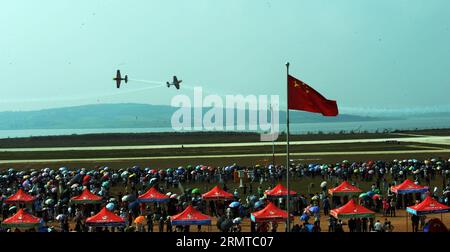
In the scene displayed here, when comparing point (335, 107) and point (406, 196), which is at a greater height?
point (335, 107)

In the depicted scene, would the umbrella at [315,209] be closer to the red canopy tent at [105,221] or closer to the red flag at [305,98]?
the red flag at [305,98]

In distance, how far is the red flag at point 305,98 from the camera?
51.3ft

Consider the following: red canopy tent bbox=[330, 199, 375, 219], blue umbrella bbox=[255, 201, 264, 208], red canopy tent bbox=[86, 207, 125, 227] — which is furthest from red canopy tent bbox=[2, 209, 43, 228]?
red canopy tent bbox=[330, 199, 375, 219]

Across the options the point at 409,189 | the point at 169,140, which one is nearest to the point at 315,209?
the point at 409,189

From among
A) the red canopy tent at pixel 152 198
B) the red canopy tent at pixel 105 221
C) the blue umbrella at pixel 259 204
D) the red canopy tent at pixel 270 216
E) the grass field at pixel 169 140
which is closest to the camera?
the red canopy tent at pixel 105 221

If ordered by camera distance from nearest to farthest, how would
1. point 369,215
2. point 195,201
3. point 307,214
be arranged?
point 369,215
point 307,214
point 195,201

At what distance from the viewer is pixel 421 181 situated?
36719 millimetres

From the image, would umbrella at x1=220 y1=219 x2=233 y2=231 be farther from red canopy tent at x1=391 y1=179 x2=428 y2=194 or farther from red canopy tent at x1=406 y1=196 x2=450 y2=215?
red canopy tent at x1=391 y1=179 x2=428 y2=194

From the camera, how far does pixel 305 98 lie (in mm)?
15719

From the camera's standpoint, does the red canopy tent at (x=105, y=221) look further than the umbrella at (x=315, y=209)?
No

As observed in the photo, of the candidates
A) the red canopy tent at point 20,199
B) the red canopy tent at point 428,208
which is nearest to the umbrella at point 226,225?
the red canopy tent at point 428,208
